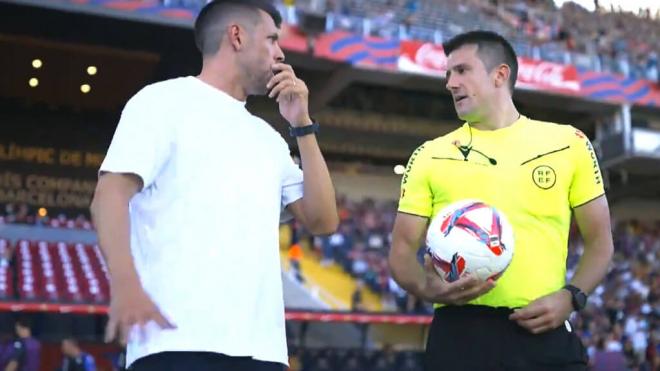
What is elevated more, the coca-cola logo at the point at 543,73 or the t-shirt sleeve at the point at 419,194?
the coca-cola logo at the point at 543,73

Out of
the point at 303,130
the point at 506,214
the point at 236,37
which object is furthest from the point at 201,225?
the point at 506,214

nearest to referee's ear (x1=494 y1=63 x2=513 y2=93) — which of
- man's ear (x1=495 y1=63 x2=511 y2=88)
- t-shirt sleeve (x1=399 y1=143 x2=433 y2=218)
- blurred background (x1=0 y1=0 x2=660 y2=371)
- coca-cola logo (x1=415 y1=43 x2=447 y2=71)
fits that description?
man's ear (x1=495 y1=63 x2=511 y2=88)

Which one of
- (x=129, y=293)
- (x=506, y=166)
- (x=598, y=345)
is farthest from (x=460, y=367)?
(x=598, y=345)

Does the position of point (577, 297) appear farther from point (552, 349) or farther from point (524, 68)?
point (524, 68)

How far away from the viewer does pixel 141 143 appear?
8.09 feet

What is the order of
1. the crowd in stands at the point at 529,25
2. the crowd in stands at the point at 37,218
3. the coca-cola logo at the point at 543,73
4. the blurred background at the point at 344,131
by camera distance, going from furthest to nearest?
1. the coca-cola logo at the point at 543,73
2. the crowd in stands at the point at 529,25
3. the crowd in stands at the point at 37,218
4. the blurred background at the point at 344,131

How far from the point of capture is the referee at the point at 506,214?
3078 millimetres

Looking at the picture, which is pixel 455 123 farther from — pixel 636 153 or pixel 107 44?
pixel 107 44

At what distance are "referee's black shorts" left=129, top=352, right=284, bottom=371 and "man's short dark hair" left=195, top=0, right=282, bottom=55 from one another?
1.04m

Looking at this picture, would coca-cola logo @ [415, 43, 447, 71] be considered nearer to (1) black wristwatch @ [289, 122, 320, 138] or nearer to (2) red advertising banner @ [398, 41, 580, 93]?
(2) red advertising banner @ [398, 41, 580, 93]

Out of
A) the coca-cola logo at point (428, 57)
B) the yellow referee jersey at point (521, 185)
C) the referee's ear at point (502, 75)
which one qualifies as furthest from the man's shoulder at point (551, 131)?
the coca-cola logo at point (428, 57)

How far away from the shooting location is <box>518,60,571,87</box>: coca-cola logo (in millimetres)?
23234

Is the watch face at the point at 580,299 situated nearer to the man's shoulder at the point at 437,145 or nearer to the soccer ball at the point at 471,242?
the soccer ball at the point at 471,242

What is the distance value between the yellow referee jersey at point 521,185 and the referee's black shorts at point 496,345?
7 cm
